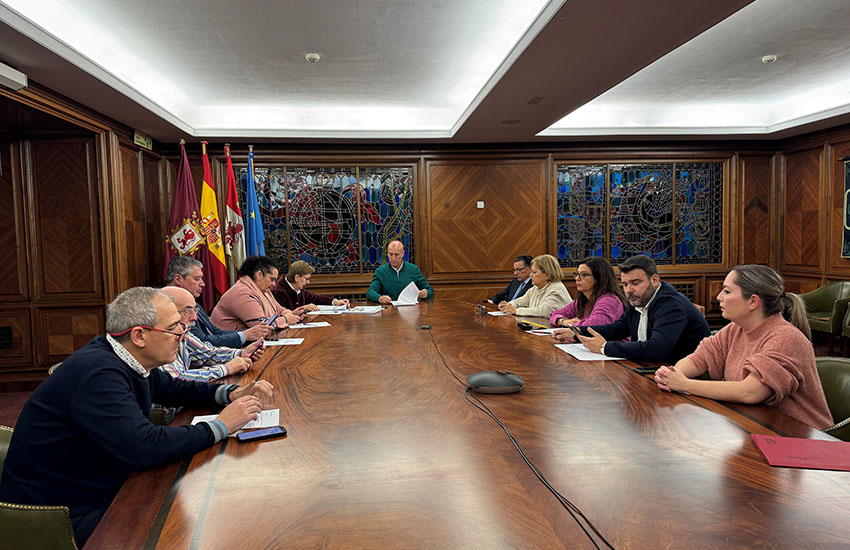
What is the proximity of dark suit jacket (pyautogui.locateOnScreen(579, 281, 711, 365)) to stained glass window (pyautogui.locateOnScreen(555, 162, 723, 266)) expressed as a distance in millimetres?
4553

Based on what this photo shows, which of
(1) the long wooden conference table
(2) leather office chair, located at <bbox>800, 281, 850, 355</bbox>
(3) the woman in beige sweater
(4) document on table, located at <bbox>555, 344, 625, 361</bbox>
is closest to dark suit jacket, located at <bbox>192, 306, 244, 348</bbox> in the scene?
(1) the long wooden conference table

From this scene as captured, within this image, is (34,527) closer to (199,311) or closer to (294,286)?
(199,311)

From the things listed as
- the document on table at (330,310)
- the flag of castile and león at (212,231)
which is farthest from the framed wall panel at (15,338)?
the document on table at (330,310)

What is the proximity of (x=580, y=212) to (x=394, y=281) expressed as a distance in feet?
9.83

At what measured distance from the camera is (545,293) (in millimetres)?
4711

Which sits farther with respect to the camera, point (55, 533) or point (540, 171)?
point (540, 171)

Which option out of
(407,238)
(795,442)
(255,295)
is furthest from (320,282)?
(795,442)

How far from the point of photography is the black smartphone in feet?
5.59

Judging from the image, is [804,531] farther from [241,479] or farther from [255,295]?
[255,295]

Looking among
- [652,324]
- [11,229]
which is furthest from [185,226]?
[652,324]

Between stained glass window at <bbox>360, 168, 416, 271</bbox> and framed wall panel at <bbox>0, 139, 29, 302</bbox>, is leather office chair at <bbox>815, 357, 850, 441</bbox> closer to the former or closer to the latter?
stained glass window at <bbox>360, 168, 416, 271</bbox>

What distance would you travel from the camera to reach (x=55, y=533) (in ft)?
4.42

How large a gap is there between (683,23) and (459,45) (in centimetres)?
173

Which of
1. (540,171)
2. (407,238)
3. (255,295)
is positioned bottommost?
(255,295)
